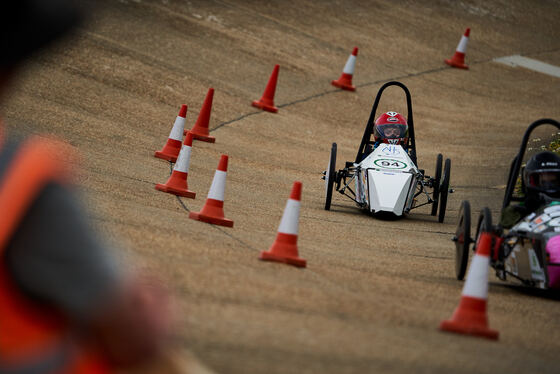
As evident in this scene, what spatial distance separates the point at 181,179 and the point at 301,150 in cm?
602

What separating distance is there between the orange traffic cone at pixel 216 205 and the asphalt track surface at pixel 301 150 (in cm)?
19

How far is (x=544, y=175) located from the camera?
26.6 ft

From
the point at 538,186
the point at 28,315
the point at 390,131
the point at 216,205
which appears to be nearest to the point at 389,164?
the point at 390,131

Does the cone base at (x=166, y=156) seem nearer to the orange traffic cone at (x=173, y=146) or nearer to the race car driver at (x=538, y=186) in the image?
the orange traffic cone at (x=173, y=146)

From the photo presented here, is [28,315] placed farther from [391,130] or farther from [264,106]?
[264,106]

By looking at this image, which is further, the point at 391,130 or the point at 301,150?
the point at 301,150

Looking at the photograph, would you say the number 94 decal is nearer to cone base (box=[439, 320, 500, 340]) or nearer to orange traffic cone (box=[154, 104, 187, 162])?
orange traffic cone (box=[154, 104, 187, 162])

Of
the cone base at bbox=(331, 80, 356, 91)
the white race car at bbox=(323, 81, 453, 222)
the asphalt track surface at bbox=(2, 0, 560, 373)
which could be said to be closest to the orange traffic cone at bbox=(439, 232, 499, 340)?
the asphalt track surface at bbox=(2, 0, 560, 373)

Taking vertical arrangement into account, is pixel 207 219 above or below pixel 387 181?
below

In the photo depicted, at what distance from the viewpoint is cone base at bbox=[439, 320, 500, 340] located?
18.6ft

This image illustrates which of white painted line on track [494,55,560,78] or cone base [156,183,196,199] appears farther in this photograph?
white painted line on track [494,55,560,78]

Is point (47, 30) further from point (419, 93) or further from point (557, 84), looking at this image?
point (557, 84)

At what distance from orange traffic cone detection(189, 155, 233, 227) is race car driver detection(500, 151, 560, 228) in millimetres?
2617

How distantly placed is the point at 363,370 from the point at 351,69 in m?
16.0
